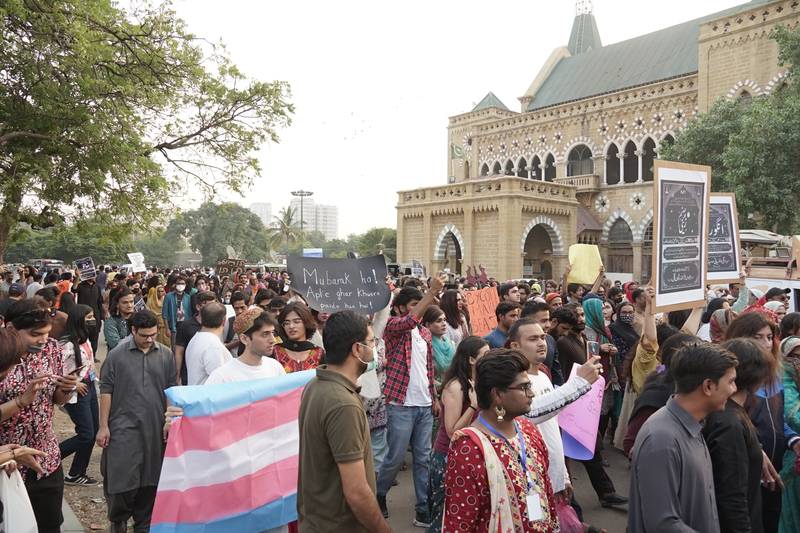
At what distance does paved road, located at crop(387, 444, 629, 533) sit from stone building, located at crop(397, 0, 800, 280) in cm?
2224

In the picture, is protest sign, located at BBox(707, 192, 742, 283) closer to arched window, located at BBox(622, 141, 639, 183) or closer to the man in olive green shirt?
the man in olive green shirt

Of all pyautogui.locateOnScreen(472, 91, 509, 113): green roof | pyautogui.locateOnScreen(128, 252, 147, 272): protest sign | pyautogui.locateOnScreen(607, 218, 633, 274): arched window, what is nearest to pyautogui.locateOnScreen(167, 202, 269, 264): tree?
pyautogui.locateOnScreen(472, 91, 509, 113): green roof

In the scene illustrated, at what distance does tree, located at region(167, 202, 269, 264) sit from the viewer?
63312 millimetres

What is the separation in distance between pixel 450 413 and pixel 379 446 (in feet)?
5.04

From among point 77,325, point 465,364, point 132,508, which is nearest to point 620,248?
point 77,325

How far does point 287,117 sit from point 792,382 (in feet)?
37.8

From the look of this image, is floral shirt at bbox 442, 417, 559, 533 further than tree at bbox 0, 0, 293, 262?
No

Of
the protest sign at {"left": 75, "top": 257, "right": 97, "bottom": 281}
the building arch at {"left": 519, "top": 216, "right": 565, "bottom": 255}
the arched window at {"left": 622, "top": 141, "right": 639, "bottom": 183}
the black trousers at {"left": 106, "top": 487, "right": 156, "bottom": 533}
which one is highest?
the arched window at {"left": 622, "top": 141, "right": 639, "bottom": 183}

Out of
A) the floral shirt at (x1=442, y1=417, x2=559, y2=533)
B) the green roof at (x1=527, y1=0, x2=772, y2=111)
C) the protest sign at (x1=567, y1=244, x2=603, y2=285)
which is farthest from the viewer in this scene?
the green roof at (x1=527, y1=0, x2=772, y2=111)

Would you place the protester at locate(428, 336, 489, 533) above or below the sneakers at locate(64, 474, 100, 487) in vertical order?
above

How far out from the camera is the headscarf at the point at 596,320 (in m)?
6.51

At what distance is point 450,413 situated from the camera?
11.6 ft

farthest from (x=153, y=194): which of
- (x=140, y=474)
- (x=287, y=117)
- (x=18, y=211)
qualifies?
(x=140, y=474)

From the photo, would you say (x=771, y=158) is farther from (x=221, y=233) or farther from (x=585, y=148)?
(x=221, y=233)
